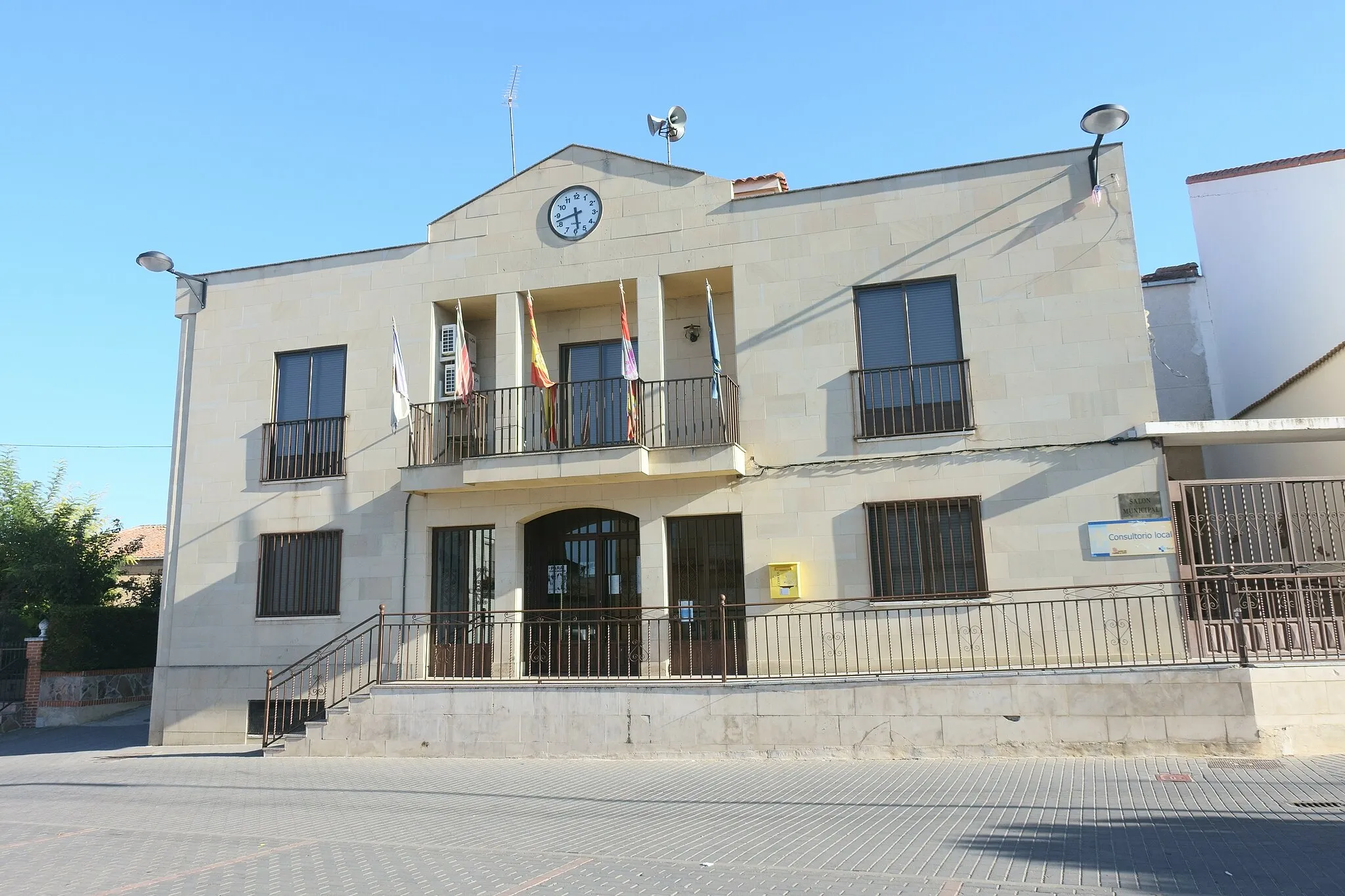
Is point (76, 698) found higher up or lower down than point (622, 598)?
lower down

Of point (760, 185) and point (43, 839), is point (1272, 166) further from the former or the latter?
point (43, 839)

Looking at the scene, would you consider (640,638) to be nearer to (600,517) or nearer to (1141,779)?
(600,517)

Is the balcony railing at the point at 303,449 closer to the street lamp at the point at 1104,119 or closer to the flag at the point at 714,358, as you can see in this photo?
the flag at the point at 714,358

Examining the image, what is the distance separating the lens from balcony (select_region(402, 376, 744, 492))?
1315 cm

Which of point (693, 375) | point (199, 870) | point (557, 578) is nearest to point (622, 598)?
point (557, 578)

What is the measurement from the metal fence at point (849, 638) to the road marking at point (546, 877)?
4611mm

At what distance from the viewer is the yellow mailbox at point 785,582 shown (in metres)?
12.8

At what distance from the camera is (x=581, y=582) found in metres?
14.9

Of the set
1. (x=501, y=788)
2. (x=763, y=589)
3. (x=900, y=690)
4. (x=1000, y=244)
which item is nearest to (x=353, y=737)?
(x=501, y=788)

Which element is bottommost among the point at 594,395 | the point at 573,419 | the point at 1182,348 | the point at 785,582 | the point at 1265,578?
the point at 1265,578

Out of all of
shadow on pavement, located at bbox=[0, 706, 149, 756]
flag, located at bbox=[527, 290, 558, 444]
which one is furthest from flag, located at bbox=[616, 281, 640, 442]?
shadow on pavement, located at bbox=[0, 706, 149, 756]

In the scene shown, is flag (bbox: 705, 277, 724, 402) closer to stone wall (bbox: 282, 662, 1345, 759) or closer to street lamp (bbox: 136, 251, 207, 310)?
stone wall (bbox: 282, 662, 1345, 759)

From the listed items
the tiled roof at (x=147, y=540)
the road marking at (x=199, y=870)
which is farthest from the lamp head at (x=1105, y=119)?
the tiled roof at (x=147, y=540)

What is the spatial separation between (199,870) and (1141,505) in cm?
1081
